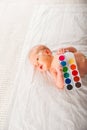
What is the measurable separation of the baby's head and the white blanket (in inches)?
1.5

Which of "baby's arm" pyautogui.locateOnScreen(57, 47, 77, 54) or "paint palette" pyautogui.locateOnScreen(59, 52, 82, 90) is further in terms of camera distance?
"baby's arm" pyautogui.locateOnScreen(57, 47, 77, 54)

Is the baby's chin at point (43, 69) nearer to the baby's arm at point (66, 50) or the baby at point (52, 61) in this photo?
the baby at point (52, 61)

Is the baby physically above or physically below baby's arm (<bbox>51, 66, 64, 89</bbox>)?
above

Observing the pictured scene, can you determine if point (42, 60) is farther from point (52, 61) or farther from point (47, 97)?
point (47, 97)

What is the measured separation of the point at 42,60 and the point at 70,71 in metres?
0.15

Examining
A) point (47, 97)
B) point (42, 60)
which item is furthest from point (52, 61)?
point (47, 97)

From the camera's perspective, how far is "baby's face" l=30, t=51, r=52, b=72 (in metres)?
1.17

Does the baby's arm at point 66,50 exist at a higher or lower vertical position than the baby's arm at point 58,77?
higher

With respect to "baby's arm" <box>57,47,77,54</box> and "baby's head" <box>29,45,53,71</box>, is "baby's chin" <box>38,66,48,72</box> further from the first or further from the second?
"baby's arm" <box>57,47,77,54</box>

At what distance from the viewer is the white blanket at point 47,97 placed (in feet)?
3.32

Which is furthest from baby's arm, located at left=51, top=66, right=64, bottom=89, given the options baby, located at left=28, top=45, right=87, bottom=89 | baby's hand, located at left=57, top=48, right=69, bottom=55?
baby's hand, located at left=57, top=48, right=69, bottom=55

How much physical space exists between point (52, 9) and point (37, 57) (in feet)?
1.92

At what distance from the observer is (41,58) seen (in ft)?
3.89

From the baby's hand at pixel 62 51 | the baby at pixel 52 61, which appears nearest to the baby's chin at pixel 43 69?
the baby at pixel 52 61
